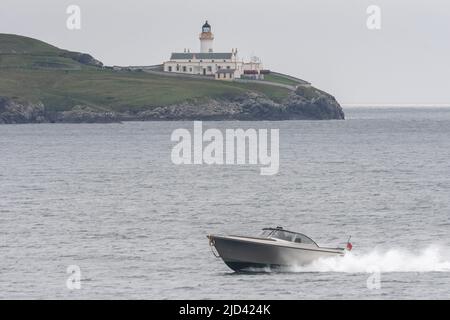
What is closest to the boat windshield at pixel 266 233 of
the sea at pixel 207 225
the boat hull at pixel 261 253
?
the boat hull at pixel 261 253

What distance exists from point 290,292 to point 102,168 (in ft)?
300

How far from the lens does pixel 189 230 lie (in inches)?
2987

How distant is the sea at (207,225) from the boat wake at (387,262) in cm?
8

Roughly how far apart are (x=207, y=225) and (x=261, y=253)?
22.8 m

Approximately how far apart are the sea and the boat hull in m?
0.52

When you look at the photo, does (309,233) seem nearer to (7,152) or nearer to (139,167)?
(139,167)

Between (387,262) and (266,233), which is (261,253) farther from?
(387,262)

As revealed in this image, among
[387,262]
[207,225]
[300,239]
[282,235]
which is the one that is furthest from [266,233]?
[207,225]

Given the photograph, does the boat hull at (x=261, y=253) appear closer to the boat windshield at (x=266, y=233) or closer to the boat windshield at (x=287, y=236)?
the boat windshield at (x=287, y=236)

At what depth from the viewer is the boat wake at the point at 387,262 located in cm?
5759

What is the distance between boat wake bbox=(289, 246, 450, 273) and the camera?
5759cm

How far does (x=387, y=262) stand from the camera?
61.6 m

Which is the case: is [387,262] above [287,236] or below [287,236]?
below
